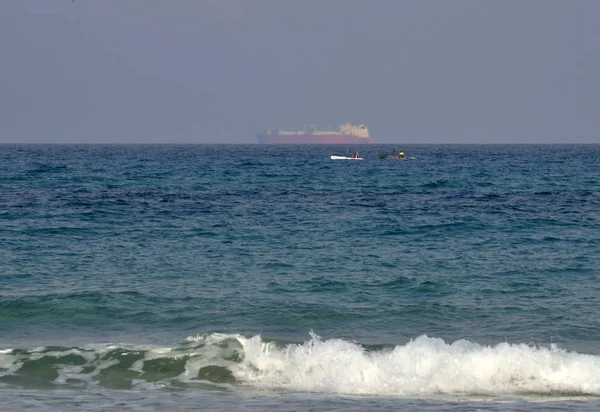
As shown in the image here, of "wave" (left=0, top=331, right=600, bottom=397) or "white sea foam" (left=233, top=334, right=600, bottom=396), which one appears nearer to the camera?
"white sea foam" (left=233, top=334, right=600, bottom=396)

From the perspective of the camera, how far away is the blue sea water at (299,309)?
615 inches

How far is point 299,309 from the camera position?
2112 centimetres

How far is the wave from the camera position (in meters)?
15.8

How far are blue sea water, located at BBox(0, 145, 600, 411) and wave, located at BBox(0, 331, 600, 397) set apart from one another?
0.04m

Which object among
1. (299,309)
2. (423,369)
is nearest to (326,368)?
(423,369)

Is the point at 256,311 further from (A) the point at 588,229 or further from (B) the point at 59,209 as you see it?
(B) the point at 59,209

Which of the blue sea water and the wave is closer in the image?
the blue sea water

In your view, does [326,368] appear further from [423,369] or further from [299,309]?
[299,309]

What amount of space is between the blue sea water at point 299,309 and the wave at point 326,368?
0.12ft

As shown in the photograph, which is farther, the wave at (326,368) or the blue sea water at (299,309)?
the wave at (326,368)

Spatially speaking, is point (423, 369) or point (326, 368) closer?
point (423, 369)

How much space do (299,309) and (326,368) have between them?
4.59 m

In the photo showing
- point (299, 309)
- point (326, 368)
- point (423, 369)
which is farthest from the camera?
point (299, 309)

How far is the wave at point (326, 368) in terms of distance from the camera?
1577 centimetres
